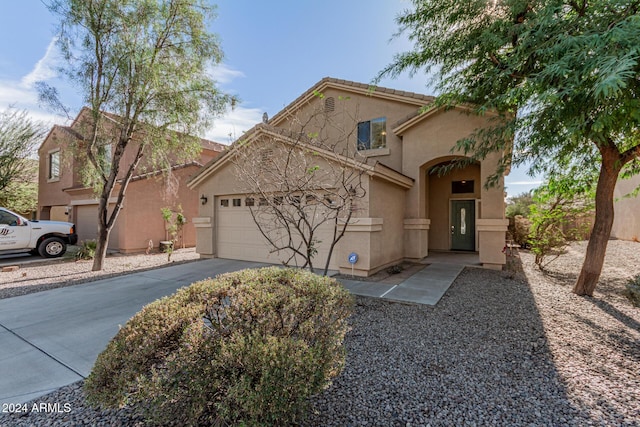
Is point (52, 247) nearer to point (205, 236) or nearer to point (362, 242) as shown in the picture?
point (205, 236)

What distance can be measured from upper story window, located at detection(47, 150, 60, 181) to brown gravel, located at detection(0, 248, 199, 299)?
835 centimetres

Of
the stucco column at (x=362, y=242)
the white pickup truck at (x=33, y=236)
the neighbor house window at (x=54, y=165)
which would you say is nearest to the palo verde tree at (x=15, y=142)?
the neighbor house window at (x=54, y=165)

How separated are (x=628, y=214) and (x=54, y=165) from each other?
3419 cm

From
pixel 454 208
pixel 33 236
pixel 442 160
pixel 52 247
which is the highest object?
pixel 442 160

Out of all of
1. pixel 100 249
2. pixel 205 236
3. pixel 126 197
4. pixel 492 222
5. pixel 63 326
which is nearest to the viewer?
pixel 63 326

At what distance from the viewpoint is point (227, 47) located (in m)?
9.46

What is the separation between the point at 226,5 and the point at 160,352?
10.5 meters

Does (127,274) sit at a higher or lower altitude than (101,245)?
lower

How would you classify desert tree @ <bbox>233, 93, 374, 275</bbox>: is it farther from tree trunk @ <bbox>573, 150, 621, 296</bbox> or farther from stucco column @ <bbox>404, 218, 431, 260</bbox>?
tree trunk @ <bbox>573, 150, 621, 296</bbox>

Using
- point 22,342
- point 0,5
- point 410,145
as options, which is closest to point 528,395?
point 22,342

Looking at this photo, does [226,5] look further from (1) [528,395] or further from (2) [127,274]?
(1) [528,395]

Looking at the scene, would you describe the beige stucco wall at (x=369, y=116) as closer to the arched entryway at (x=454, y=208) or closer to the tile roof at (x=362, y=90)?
the tile roof at (x=362, y=90)

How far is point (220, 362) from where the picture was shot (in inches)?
80.0

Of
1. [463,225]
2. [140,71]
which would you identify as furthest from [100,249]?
[463,225]
